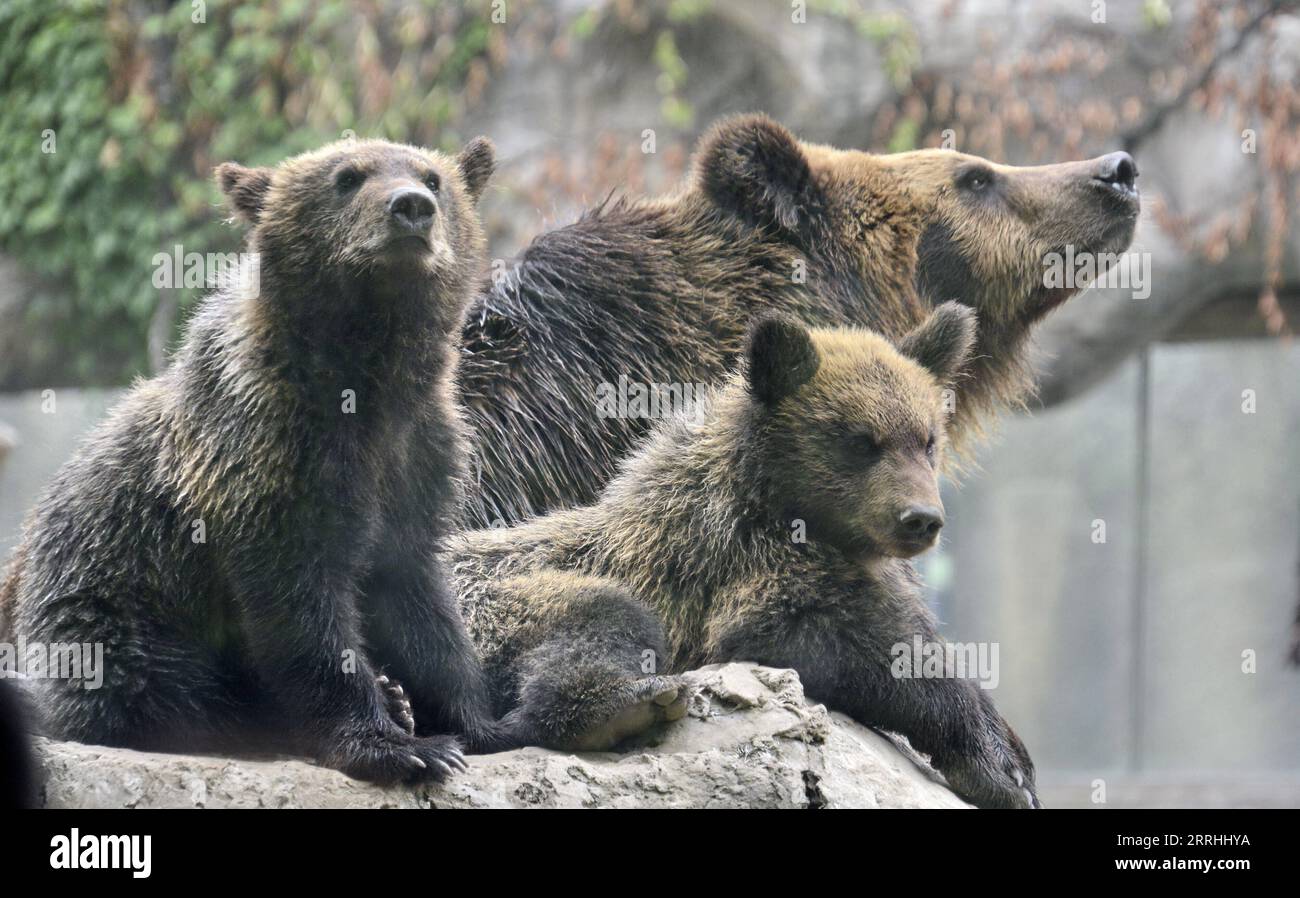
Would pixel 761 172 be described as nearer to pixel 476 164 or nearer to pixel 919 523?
pixel 476 164

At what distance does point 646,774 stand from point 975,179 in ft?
10.6

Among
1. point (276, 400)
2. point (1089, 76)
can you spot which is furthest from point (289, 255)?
point (1089, 76)

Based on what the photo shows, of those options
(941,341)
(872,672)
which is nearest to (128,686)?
(872,672)

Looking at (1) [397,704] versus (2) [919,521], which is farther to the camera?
(2) [919,521]

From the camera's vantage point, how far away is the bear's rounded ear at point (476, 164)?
5043 millimetres

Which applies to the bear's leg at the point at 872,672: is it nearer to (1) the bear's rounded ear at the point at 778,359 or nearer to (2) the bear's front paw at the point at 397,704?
(1) the bear's rounded ear at the point at 778,359

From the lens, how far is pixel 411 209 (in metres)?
4.26

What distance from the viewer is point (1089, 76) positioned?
11.8m

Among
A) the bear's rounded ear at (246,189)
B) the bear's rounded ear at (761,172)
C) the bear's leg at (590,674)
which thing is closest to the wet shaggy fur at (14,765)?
the bear's leg at (590,674)

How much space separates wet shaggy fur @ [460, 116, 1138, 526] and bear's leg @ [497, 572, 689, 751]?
1169 mm

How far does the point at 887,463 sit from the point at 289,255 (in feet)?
6.43

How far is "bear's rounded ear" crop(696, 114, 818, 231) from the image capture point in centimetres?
607

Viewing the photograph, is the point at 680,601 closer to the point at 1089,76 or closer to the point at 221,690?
the point at 221,690

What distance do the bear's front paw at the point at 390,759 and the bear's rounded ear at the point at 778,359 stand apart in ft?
5.24
